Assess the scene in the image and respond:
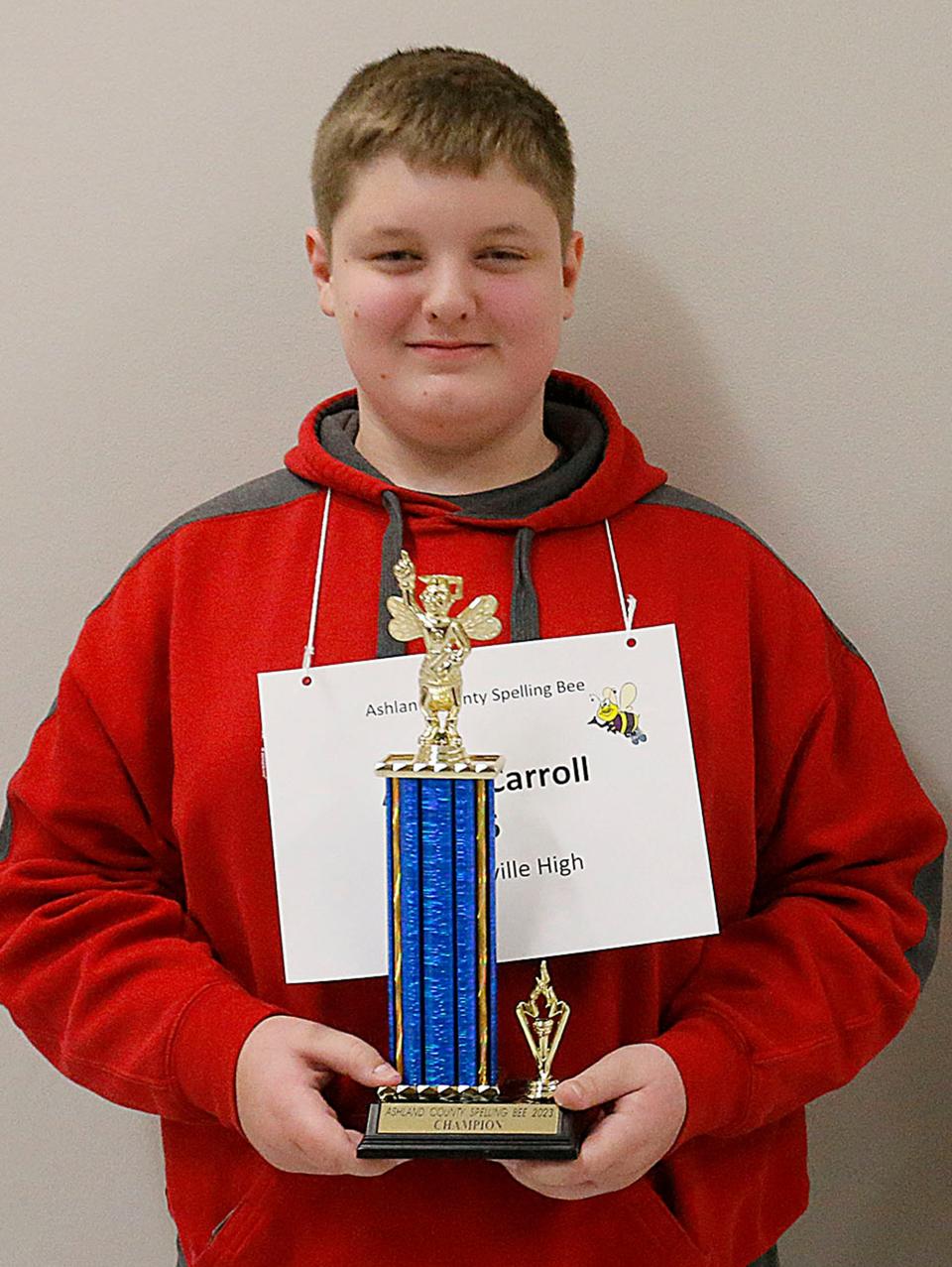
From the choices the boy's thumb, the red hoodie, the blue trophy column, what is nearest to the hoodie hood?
the red hoodie

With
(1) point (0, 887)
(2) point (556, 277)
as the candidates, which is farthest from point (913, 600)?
(1) point (0, 887)

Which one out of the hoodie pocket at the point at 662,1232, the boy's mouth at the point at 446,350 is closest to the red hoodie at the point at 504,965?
the hoodie pocket at the point at 662,1232

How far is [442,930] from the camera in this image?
3.13 feet

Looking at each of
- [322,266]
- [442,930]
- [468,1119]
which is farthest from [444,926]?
[322,266]

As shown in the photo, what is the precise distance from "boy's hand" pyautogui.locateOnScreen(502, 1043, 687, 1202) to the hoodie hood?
1.24 ft

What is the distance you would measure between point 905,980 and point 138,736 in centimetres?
58

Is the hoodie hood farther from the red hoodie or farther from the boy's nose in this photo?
the boy's nose

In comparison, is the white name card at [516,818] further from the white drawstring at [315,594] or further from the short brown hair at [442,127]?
the short brown hair at [442,127]

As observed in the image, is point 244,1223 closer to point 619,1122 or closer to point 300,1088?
point 300,1088

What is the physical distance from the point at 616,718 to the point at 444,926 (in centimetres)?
19

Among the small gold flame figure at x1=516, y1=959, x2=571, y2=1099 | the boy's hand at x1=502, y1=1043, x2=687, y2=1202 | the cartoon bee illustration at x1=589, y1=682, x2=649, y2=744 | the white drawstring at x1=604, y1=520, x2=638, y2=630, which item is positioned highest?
the white drawstring at x1=604, y1=520, x2=638, y2=630

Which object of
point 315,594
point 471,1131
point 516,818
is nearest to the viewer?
point 471,1131

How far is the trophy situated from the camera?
3.08 ft

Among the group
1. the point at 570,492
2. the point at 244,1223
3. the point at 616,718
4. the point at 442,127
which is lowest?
the point at 244,1223
